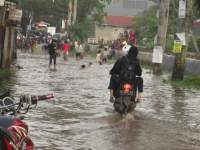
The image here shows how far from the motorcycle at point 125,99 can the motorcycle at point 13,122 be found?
7.16m

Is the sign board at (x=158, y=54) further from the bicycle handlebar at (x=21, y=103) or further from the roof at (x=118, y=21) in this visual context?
the roof at (x=118, y=21)

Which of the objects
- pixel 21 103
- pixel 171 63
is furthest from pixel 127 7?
pixel 21 103

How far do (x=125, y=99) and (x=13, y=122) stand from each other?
7760 mm

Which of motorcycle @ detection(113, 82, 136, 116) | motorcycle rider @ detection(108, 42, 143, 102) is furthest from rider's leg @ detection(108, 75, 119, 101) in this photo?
motorcycle @ detection(113, 82, 136, 116)

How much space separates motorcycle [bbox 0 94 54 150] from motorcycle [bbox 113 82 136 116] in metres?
7.16

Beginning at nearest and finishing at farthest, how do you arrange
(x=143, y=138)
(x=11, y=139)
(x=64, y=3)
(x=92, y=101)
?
(x=11, y=139) < (x=143, y=138) < (x=92, y=101) < (x=64, y=3)

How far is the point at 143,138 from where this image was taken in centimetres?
1244

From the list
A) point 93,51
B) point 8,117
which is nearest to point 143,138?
point 8,117

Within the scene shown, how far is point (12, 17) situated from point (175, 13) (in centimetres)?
3664

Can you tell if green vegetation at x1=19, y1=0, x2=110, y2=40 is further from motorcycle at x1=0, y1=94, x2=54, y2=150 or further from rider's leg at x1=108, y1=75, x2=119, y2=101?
motorcycle at x1=0, y1=94, x2=54, y2=150

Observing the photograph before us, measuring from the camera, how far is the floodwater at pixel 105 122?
38.4 ft

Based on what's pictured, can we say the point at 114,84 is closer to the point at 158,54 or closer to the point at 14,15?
the point at 14,15

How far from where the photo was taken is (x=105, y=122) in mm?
14289

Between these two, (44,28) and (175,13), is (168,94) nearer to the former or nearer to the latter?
(175,13)
